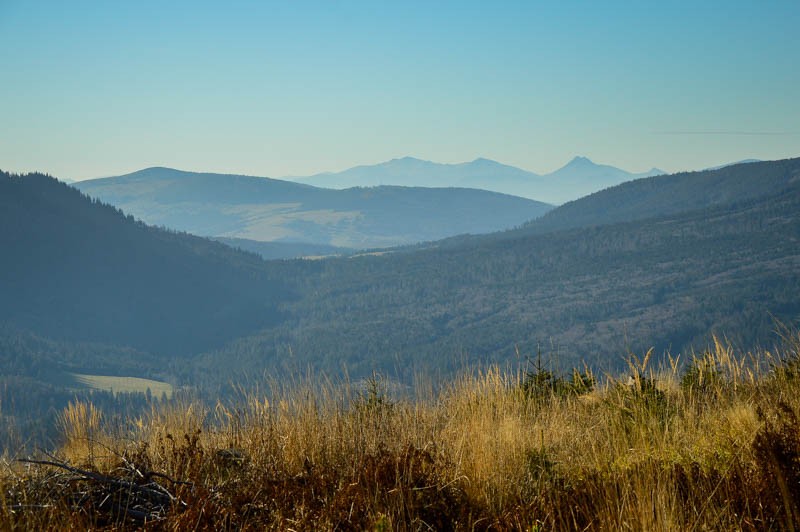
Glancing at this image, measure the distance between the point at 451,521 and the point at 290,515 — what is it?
108 centimetres

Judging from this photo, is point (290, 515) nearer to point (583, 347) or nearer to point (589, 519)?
point (589, 519)

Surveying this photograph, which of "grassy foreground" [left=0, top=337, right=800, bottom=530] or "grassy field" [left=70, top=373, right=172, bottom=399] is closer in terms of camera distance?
"grassy foreground" [left=0, top=337, right=800, bottom=530]

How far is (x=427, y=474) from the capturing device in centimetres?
520

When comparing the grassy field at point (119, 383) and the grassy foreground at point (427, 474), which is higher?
the grassy foreground at point (427, 474)

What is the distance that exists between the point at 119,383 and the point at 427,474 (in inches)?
7839

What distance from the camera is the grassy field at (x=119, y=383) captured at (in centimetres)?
17350

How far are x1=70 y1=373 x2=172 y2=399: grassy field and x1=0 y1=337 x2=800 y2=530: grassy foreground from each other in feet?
566

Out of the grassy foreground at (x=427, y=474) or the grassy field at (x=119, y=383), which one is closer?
the grassy foreground at (x=427, y=474)

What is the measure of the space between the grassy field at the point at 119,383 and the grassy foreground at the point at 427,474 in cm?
17254

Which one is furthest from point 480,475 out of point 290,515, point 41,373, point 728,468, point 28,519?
point 41,373

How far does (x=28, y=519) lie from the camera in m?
4.25

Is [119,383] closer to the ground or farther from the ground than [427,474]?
closer to the ground

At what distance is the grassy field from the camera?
17350 cm

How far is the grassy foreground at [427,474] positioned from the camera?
4395 mm
